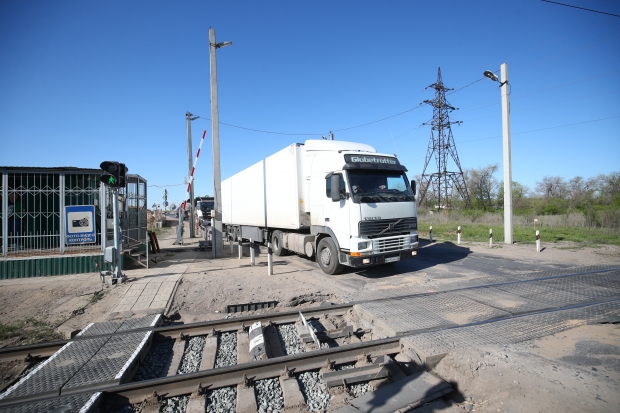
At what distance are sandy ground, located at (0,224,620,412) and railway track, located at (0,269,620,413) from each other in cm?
57

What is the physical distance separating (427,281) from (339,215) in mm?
2742

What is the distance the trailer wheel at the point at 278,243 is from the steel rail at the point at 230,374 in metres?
7.79

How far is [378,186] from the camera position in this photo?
8328 mm

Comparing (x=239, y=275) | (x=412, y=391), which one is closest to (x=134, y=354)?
(x=412, y=391)

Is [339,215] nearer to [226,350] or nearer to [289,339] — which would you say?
[289,339]

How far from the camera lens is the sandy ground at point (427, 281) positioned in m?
3.05

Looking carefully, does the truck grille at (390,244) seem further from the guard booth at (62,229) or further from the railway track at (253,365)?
the guard booth at (62,229)

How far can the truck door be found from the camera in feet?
26.1

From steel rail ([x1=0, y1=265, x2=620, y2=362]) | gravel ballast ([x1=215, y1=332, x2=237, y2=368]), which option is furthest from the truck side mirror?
gravel ballast ([x1=215, y1=332, x2=237, y2=368])

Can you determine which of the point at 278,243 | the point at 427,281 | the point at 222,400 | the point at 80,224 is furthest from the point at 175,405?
the point at 278,243

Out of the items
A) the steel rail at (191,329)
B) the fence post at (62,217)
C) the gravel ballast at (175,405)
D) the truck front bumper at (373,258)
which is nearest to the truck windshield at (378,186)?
the truck front bumper at (373,258)

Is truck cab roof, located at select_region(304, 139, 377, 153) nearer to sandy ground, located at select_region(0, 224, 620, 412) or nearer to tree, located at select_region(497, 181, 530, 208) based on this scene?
sandy ground, located at select_region(0, 224, 620, 412)

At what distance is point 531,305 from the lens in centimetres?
561

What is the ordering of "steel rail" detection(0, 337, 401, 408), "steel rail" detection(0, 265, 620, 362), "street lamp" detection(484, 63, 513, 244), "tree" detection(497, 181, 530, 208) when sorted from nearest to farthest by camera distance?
"steel rail" detection(0, 337, 401, 408), "steel rail" detection(0, 265, 620, 362), "street lamp" detection(484, 63, 513, 244), "tree" detection(497, 181, 530, 208)
